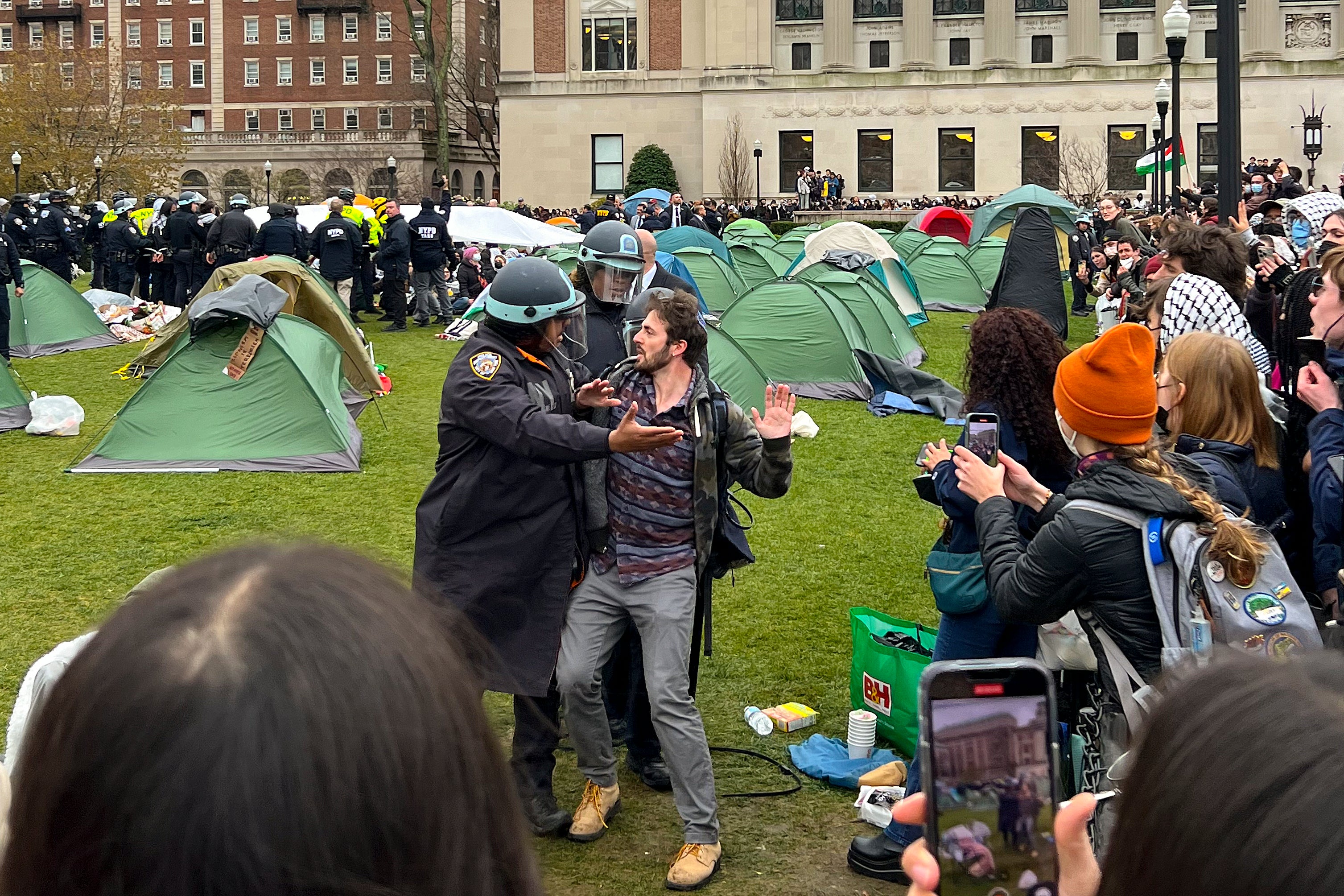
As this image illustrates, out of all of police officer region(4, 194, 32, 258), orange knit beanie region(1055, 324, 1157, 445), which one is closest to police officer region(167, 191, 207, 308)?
police officer region(4, 194, 32, 258)

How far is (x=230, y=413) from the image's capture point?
12.0m

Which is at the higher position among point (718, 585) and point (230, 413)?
point (230, 413)

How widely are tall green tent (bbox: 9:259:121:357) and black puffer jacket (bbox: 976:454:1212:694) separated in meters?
17.8

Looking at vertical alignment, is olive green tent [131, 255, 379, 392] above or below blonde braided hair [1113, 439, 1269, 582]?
above

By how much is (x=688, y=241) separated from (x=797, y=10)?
40.5m

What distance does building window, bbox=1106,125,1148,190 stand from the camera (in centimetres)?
5628

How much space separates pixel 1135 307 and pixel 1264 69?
Answer: 173 ft

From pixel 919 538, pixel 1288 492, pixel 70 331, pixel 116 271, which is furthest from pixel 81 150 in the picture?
pixel 1288 492

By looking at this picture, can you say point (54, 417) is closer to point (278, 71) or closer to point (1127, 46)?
point (1127, 46)

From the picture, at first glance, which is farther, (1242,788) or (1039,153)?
(1039,153)

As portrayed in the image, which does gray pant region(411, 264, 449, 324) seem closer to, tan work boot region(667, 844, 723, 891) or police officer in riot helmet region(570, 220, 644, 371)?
police officer in riot helmet region(570, 220, 644, 371)

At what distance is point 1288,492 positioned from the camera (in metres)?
5.17

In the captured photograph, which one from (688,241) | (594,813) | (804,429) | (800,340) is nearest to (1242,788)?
(594,813)

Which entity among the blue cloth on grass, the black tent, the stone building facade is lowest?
the blue cloth on grass
